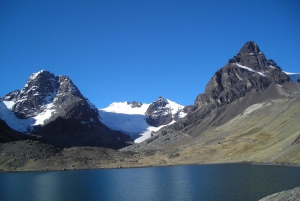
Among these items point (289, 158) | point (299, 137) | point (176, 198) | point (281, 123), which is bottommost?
point (176, 198)

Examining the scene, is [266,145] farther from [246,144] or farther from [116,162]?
[116,162]

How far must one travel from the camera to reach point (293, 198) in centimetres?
3834

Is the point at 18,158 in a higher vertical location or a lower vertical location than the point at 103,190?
higher

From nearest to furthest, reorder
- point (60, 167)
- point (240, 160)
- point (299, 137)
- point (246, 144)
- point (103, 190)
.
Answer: point (103, 190)
point (299, 137)
point (240, 160)
point (60, 167)
point (246, 144)

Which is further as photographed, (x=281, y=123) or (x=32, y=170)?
(x=281, y=123)

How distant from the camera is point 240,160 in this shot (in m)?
158

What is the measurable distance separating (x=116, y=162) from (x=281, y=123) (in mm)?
107675

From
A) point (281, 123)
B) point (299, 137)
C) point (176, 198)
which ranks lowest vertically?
point (176, 198)

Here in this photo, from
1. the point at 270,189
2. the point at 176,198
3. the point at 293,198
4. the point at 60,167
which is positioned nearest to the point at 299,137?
the point at 270,189

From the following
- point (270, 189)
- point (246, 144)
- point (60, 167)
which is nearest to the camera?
point (270, 189)

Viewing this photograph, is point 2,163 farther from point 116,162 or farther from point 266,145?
point 266,145

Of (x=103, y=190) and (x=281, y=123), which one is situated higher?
(x=281, y=123)

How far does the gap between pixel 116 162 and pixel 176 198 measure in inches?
5106

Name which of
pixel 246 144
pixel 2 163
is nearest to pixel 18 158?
pixel 2 163
